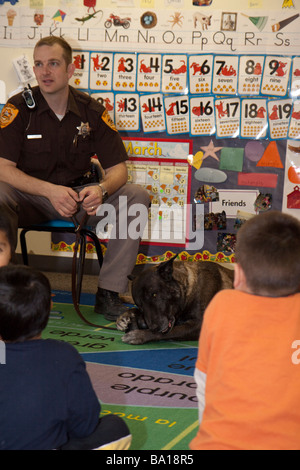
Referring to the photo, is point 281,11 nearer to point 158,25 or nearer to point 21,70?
point 158,25

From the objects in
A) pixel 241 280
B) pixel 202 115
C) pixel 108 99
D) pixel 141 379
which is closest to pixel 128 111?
pixel 108 99

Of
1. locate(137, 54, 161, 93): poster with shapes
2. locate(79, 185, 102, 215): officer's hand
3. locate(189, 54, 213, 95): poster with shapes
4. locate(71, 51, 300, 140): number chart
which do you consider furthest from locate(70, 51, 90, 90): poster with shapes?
locate(79, 185, 102, 215): officer's hand

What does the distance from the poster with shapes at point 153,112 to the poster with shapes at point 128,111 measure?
4 centimetres

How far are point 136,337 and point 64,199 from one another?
0.85m

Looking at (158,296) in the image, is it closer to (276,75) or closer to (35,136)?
(35,136)

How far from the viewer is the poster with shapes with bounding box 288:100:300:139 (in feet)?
12.7

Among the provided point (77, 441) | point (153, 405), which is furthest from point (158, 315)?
point (77, 441)

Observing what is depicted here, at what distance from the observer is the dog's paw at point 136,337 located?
280 centimetres

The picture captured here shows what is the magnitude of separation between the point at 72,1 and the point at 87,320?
2.20 metres

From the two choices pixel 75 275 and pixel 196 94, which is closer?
pixel 75 275

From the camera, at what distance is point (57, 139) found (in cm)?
346

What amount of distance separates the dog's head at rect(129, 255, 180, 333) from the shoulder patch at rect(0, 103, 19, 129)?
1226 millimetres

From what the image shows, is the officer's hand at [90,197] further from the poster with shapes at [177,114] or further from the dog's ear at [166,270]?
the poster with shapes at [177,114]

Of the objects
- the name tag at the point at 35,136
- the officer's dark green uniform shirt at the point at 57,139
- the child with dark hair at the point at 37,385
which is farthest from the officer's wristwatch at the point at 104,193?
the child with dark hair at the point at 37,385
